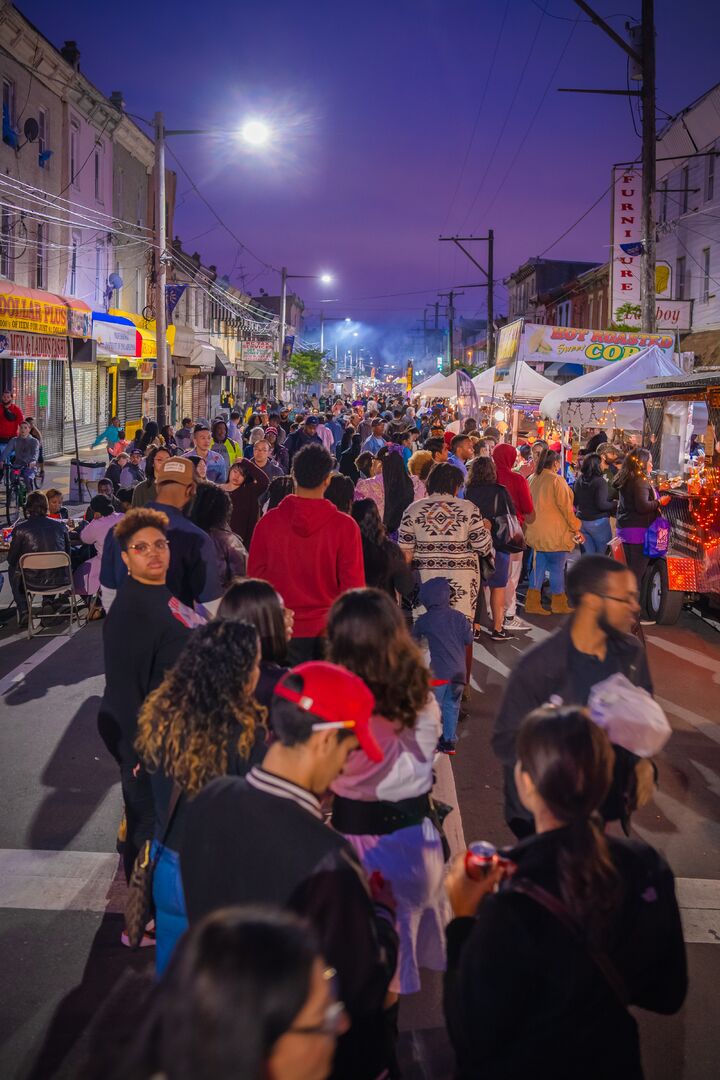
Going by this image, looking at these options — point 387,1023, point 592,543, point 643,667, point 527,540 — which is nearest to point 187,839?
point 387,1023

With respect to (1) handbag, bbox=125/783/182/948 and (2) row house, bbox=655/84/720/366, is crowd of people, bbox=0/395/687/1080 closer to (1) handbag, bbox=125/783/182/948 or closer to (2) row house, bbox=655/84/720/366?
(1) handbag, bbox=125/783/182/948

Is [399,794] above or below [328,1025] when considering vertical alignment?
below

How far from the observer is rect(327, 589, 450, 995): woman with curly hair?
10.4 feet

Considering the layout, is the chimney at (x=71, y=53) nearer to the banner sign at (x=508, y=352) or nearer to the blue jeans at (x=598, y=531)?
the banner sign at (x=508, y=352)

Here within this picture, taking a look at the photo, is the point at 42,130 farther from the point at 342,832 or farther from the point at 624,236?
the point at 342,832

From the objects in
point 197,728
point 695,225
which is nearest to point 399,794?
point 197,728

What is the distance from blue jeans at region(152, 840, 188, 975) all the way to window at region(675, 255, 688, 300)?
3745cm

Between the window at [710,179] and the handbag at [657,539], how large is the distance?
27829 millimetres

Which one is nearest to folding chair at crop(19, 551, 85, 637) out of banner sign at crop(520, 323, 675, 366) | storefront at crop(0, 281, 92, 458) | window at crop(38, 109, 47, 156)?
storefront at crop(0, 281, 92, 458)

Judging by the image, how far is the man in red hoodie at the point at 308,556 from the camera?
5199mm

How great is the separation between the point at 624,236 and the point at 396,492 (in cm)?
1743

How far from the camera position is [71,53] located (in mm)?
29359

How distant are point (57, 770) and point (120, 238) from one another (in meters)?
31.2

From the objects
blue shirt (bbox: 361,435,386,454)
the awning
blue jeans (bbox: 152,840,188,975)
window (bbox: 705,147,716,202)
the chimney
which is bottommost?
blue jeans (bbox: 152,840,188,975)
